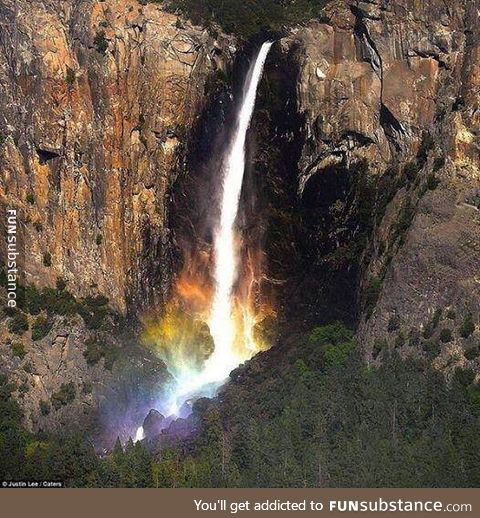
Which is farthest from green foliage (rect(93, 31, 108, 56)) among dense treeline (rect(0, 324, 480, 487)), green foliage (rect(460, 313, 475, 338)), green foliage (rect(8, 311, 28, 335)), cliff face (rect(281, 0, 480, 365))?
→ green foliage (rect(460, 313, 475, 338))

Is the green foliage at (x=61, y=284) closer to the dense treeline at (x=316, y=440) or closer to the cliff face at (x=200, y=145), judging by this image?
the cliff face at (x=200, y=145)

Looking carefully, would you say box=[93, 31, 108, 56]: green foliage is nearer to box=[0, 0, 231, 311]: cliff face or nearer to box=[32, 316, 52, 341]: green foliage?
box=[0, 0, 231, 311]: cliff face

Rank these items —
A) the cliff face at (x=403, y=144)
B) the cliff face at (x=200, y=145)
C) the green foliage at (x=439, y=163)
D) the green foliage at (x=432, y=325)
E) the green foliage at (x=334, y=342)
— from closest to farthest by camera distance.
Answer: the green foliage at (x=432, y=325) → the cliff face at (x=403, y=144) → the green foliage at (x=439, y=163) → the green foliage at (x=334, y=342) → the cliff face at (x=200, y=145)

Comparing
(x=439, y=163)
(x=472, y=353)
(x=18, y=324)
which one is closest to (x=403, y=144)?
(x=439, y=163)

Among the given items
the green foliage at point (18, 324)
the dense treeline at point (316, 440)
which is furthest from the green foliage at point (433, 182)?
the green foliage at point (18, 324)

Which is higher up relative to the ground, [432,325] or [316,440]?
[432,325]

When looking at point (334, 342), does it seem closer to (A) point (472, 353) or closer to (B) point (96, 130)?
(A) point (472, 353)
